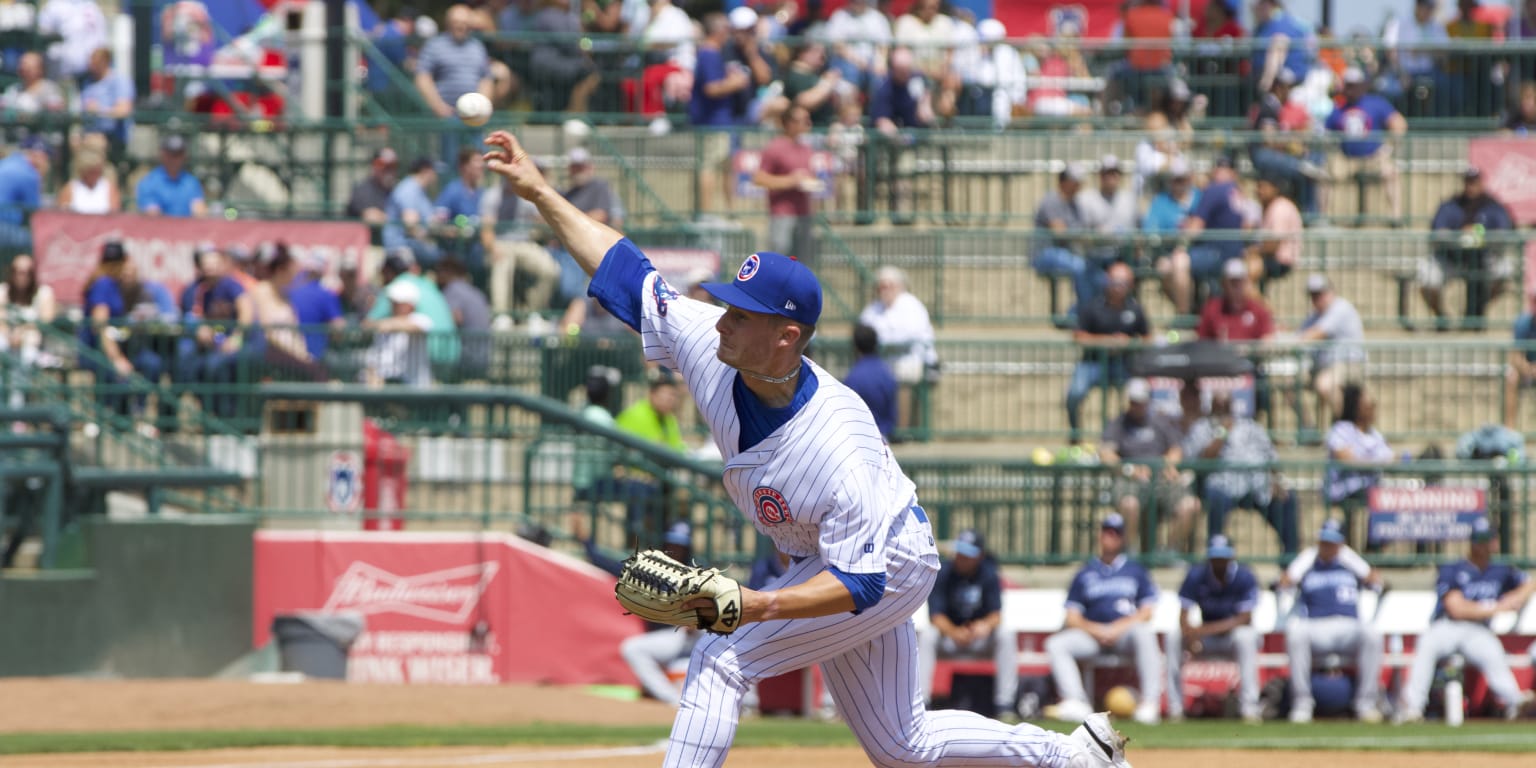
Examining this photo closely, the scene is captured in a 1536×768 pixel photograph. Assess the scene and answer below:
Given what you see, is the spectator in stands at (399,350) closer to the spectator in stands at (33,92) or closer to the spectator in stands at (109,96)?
the spectator in stands at (109,96)

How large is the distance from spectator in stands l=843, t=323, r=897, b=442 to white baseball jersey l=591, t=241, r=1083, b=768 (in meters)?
8.39

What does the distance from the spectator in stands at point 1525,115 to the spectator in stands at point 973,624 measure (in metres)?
9.53

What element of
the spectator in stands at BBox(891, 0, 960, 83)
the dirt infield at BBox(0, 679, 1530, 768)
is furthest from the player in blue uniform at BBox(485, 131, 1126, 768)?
the spectator in stands at BBox(891, 0, 960, 83)

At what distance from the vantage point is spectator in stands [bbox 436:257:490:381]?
51.1 feet

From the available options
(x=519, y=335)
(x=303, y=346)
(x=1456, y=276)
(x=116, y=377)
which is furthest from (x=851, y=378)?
(x=1456, y=276)

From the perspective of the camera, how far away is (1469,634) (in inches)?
530

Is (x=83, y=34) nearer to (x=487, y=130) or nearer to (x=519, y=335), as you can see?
(x=487, y=130)

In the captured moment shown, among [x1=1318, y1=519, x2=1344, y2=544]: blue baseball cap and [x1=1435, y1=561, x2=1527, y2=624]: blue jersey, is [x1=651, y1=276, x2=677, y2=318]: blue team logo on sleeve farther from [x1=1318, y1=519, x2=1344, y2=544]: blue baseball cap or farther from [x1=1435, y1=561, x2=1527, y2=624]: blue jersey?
[x1=1435, y1=561, x2=1527, y2=624]: blue jersey

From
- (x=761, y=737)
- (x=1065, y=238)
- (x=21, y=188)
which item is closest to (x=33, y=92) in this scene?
(x=21, y=188)

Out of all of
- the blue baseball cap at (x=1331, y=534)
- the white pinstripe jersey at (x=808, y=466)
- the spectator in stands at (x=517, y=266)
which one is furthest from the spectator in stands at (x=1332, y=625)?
the white pinstripe jersey at (x=808, y=466)

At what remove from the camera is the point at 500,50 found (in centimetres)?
2012

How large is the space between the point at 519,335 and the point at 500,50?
5.32 metres

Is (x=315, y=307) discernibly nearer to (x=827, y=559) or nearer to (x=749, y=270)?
(x=749, y=270)

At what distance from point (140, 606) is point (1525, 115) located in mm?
13923
